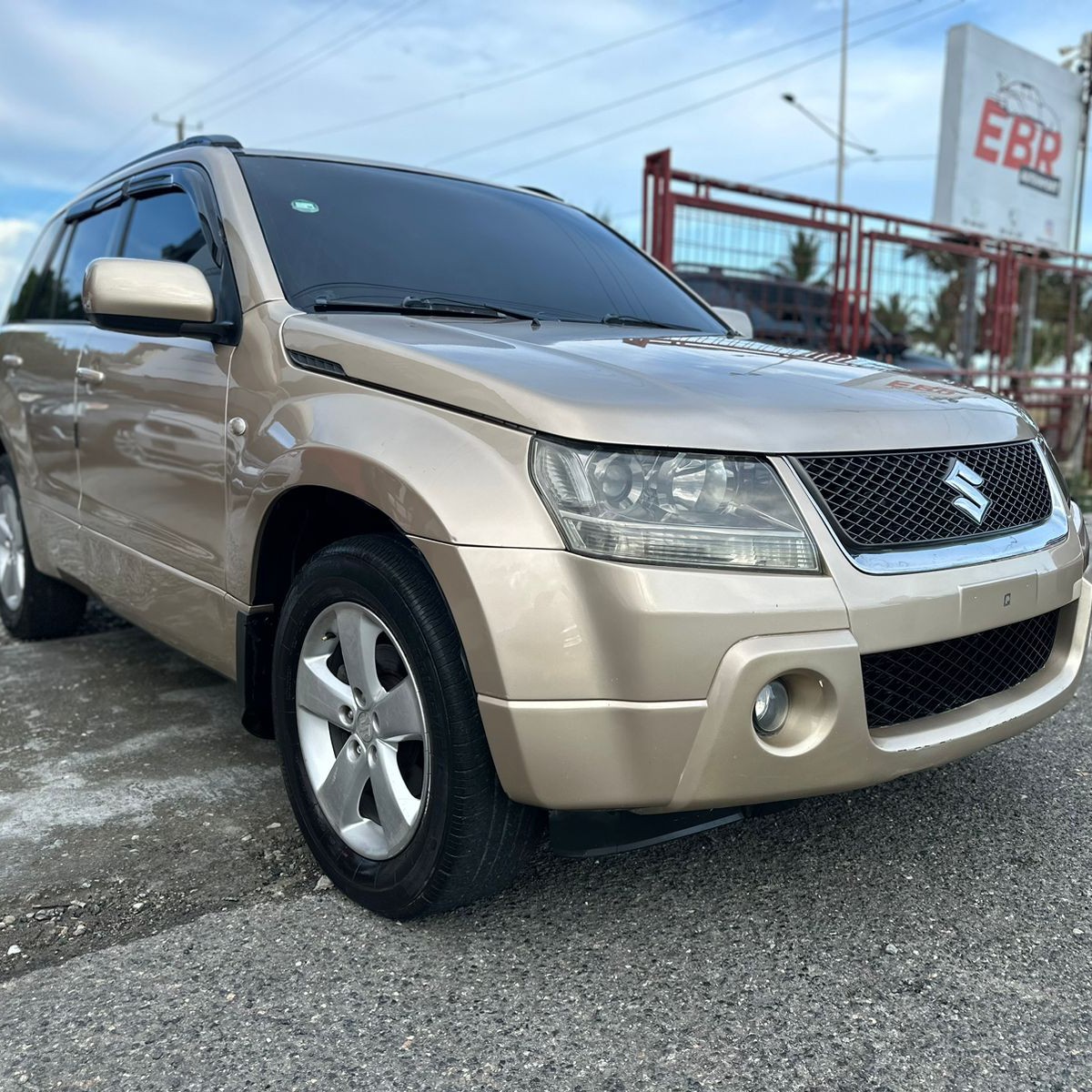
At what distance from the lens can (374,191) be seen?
9.82 ft

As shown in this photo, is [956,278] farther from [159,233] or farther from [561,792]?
[561,792]

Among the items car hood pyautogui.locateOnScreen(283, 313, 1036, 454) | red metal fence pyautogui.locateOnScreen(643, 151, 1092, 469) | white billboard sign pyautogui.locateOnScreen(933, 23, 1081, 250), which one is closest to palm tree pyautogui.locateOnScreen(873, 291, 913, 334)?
red metal fence pyautogui.locateOnScreen(643, 151, 1092, 469)

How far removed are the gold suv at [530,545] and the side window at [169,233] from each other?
40mm

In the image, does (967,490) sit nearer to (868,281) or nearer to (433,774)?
(433,774)

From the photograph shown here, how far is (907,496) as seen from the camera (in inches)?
78.5

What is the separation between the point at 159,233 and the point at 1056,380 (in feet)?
35.8

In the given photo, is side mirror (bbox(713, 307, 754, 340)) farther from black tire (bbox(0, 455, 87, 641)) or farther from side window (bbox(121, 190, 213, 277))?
black tire (bbox(0, 455, 87, 641))

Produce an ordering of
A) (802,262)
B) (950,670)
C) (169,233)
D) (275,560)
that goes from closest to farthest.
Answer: (950,670), (275,560), (169,233), (802,262)

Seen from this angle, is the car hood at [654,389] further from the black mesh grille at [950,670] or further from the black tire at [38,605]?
the black tire at [38,605]

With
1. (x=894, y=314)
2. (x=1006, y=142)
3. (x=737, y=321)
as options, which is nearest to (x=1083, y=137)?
(x=1006, y=142)

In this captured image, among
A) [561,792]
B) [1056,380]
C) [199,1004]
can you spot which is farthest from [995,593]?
[1056,380]

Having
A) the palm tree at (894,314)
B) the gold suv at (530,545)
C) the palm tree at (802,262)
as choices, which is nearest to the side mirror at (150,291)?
the gold suv at (530,545)

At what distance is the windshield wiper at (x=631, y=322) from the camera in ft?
9.63

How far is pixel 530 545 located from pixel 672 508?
0.84 feet
